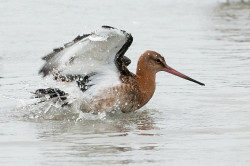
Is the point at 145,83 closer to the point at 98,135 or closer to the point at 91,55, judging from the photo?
the point at 91,55

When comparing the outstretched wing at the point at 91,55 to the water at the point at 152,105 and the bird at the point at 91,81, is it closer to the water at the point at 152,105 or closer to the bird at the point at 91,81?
the bird at the point at 91,81

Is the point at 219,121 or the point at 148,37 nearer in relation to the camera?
the point at 219,121

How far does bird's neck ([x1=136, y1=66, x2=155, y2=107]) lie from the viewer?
28.7 feet

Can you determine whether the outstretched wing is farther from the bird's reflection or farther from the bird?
the bird's reflection

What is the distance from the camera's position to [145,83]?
28.9 ft

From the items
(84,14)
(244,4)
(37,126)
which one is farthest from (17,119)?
(244,4)

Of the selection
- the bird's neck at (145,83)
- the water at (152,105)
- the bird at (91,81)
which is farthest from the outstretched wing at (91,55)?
the water at (152,105)

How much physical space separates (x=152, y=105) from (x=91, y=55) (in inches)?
51.6

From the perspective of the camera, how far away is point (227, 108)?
29.2 ft

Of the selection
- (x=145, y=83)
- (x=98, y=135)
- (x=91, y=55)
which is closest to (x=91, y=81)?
(x=91, y=55)

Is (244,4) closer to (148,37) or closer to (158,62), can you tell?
(148,37)

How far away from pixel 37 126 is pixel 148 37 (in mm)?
7939

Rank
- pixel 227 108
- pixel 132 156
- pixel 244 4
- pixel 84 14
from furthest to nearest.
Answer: pixel 244 4, pixel 84 14, pixel 227 108, pixel 132 156

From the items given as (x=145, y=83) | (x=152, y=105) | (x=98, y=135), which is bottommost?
(x=152, y=105)
